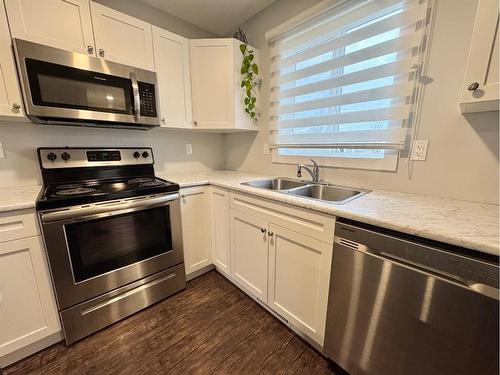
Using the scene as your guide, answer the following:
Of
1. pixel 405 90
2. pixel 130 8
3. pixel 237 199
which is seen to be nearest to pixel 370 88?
pixel 405 90

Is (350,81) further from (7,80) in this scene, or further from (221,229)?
(7,80)

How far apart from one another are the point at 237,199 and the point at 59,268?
117 centimetres

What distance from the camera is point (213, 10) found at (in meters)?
1.93

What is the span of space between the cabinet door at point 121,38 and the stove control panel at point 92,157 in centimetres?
70

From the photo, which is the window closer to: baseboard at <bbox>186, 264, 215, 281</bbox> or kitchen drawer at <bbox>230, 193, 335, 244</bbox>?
kitchen drawer at <bbox>230, 193, 335, 244</bbox>

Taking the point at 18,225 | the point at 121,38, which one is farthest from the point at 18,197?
the point at 121,38

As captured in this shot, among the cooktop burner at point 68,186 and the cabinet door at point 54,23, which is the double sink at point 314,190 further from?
the cabinet door at point 54,23

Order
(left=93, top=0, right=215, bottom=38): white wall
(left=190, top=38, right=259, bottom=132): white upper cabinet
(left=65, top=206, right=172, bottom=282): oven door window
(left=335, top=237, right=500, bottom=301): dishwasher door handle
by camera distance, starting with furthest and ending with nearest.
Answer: (left=190, top=38, right=259, bottom=132): white upper cabinet → (left=93, top=0, right=215, bottom=38): white wall → (left=65, top=206, right=172, bottom=282): oven door window → (left=335, top=237, right=500, bottom=301): dishwasher door handle

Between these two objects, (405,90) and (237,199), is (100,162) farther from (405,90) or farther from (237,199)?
(405,90)

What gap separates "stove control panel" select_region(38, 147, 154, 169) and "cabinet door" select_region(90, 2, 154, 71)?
0.70 m

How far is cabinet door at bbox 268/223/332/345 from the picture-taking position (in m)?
1.16

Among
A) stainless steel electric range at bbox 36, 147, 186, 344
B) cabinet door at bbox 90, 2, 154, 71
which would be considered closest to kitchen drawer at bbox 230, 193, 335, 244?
stainless steel electric range at bbox 36, 147, 186, 344

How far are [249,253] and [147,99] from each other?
1.45m

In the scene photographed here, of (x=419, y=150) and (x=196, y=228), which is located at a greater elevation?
(x=419, y=150)
